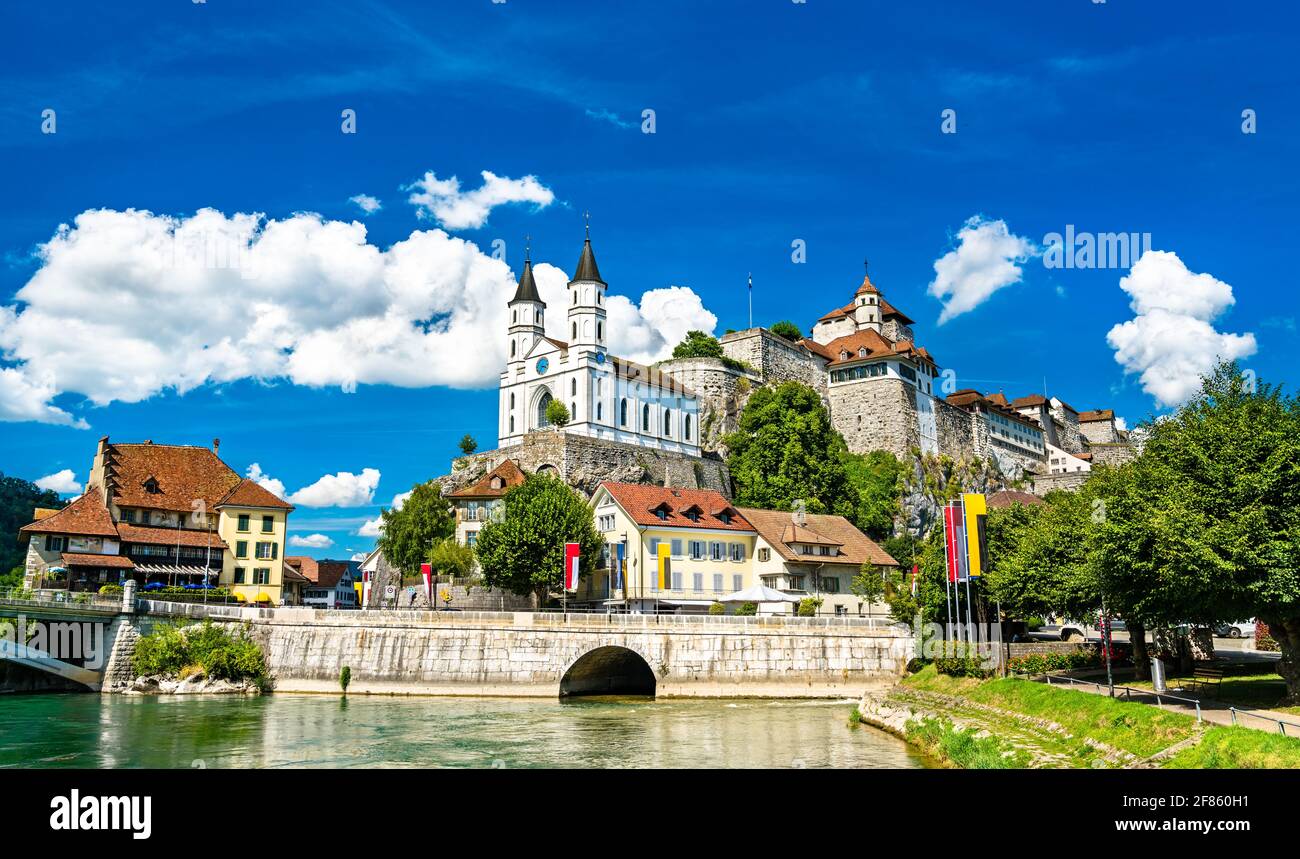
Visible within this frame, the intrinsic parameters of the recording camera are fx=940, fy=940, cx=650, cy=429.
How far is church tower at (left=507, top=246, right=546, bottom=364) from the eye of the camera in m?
108

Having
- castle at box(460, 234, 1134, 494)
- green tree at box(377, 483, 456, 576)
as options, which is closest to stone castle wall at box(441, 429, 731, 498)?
castle at box(460, 234, 1134, 494)

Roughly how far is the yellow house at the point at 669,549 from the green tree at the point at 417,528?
51.2 feet

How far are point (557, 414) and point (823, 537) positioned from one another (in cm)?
3377

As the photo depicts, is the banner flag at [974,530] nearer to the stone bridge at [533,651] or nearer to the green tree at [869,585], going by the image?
the stone bridge at [533,651]

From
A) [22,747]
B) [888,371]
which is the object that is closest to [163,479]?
[22,747]

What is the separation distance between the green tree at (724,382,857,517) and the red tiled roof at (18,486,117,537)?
55144 millimetres

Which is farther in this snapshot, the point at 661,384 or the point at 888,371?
the point at 888,371

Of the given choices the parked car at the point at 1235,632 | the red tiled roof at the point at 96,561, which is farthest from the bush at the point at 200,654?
the parked car at the point at 1235,632

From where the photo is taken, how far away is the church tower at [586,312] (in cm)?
10144

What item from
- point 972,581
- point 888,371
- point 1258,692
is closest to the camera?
point 1258,692

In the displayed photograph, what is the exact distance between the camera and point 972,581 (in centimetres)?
4778
